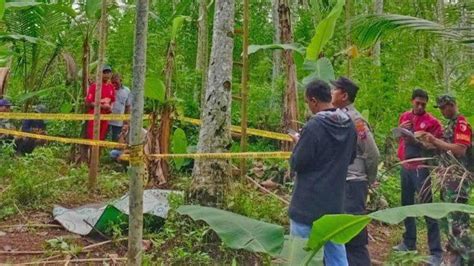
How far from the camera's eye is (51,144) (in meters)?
10.2

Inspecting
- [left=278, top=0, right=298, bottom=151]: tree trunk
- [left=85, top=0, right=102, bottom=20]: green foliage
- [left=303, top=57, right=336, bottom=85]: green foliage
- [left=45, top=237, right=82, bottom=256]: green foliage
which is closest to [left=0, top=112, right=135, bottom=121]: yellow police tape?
[left=85, top=0, right=102, bottom=20]: green foliage

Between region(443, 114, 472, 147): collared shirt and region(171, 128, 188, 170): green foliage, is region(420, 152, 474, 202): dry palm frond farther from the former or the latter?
region(171, 128, 188, 170): green foliage

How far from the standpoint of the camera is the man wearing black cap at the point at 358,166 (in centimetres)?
488

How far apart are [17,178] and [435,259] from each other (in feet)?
13.6

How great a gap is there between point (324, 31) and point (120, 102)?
3.99m

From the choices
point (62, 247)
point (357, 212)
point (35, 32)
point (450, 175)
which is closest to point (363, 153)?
point (357, 212)

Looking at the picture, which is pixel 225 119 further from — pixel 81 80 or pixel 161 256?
pixel 81 80

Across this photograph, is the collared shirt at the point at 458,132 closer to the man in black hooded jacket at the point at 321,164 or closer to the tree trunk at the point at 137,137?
the man in black hooded jacket at the point at 321,164

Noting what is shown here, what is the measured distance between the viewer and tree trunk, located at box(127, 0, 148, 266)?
372 cm

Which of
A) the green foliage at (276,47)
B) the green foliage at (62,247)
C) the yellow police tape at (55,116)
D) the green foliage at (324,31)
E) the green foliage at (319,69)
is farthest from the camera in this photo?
the yellow police tape at (55,116)

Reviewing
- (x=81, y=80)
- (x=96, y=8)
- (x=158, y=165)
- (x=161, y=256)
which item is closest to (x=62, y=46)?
(x=81, y=80)

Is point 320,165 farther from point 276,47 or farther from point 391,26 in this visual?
point 276,47

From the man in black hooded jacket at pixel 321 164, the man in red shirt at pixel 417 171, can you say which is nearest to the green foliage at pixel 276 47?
the man in red shirt at pixel 417 171

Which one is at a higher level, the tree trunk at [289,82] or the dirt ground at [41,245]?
the tree trunk at [289,82]
